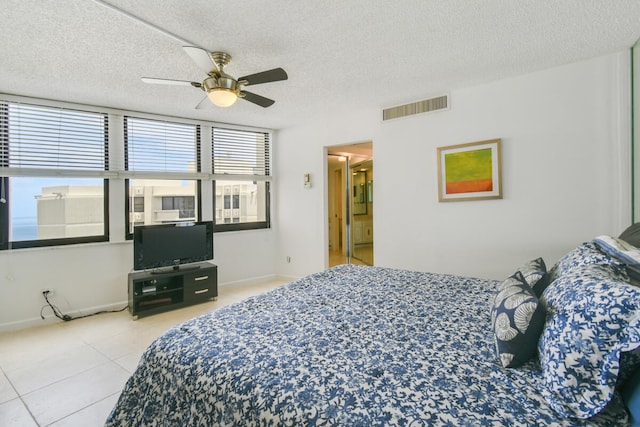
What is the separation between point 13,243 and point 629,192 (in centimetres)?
583

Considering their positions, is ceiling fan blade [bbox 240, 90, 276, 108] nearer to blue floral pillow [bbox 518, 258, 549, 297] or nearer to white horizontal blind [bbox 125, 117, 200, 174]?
white horizontal blind [bbox 125, 117, 200, 174]

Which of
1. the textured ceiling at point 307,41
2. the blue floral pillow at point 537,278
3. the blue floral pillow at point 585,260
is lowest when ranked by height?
the blue floral pillow at point 537,278

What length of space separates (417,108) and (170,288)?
11.9ft

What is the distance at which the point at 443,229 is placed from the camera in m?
3.52

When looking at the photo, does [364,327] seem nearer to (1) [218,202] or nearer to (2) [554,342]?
(2) [554,342]

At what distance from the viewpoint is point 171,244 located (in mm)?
3816

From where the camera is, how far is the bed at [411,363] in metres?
0.90

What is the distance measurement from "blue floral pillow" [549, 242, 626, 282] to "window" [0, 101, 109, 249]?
440cm

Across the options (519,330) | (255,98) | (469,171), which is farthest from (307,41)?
(519,330)

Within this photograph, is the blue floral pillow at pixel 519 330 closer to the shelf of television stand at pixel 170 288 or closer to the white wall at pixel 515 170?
the white wall at pixel 515 170

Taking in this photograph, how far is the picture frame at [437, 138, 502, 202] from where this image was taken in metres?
3.17

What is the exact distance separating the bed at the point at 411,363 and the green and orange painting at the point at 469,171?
169 centimetres

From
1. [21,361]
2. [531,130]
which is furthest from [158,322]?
[531,130]

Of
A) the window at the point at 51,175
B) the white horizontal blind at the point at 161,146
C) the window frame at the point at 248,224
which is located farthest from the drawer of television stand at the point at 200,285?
the white horizontal blind at the point at 161,146
